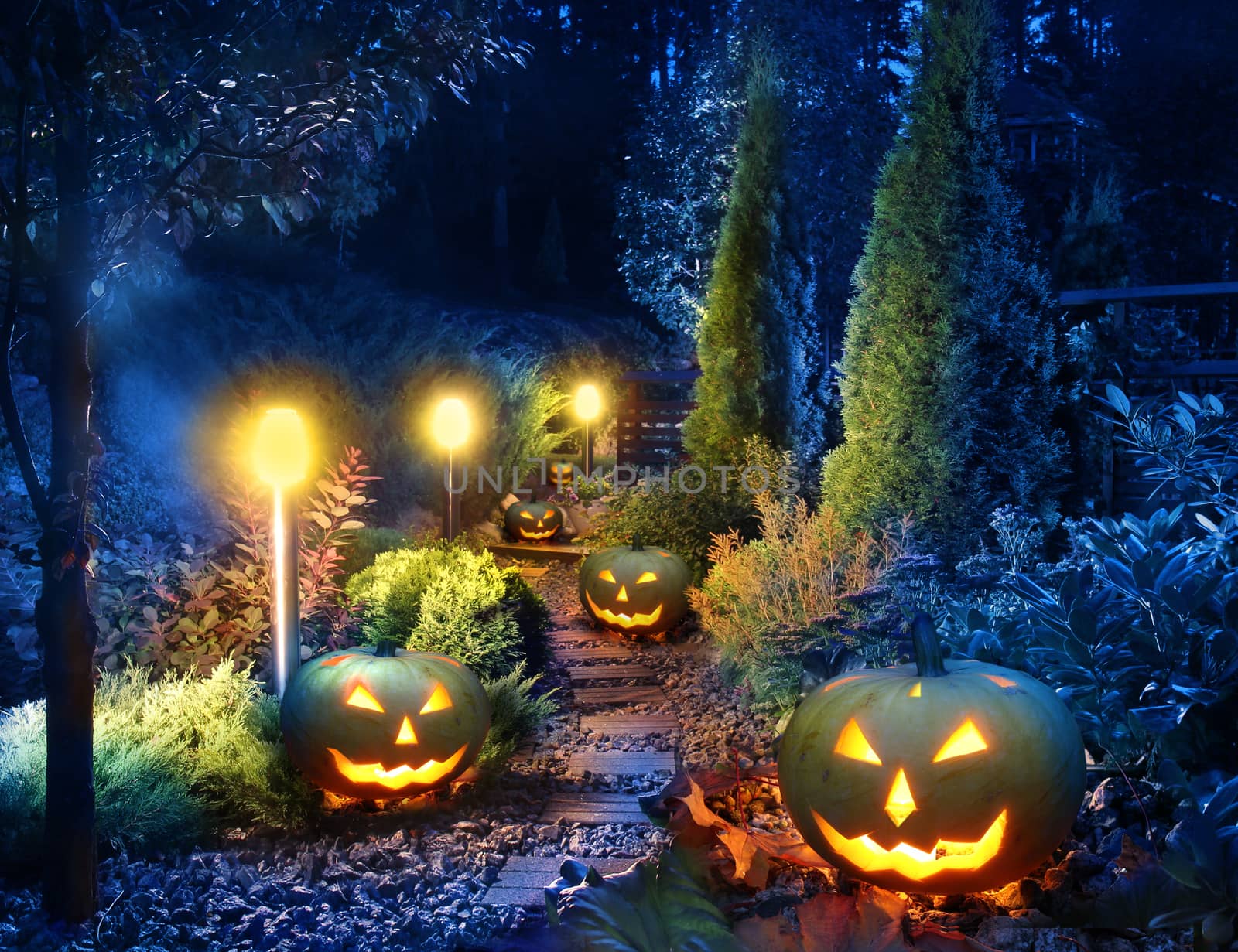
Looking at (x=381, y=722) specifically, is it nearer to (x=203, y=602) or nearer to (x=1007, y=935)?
(x=203, y=602)

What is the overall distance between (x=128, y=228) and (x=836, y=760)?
6.79 feet

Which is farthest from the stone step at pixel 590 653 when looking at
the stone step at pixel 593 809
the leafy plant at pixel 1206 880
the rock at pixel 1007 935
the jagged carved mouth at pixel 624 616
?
the leafy plant at pixel 1206 880

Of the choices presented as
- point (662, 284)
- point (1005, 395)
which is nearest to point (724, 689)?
point (1005, 395)

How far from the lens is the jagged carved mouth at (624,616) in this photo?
5480mm

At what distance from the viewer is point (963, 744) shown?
6.22ft

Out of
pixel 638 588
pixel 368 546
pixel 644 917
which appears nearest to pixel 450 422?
pixel 368 546

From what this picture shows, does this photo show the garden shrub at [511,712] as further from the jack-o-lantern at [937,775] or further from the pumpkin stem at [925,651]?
the pumpkin stem at [925,651]

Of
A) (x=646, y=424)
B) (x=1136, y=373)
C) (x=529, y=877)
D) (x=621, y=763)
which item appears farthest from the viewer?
(x=646, y=424)

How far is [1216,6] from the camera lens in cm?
1235

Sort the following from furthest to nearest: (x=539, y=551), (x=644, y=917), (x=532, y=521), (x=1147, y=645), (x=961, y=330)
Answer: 1. (x=532, y=521)
2. (x=539, y=551)
3. (x=961, y=330)
4. (x=1147, y=645)
5. (x=644, y=917)

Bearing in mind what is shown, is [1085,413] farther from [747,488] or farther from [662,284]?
[662,284]

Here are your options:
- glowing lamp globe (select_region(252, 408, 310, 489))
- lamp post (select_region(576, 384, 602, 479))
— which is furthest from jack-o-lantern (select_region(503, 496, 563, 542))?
glowing lamp globe (select_region(252, 408, 310, 489))

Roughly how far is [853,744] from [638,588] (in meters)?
3.44

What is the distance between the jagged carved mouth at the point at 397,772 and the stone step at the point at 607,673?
177cm
